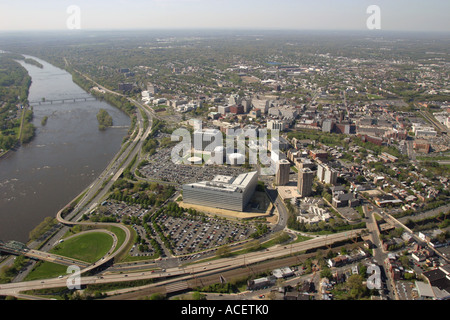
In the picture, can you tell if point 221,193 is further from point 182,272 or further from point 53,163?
point 53,163

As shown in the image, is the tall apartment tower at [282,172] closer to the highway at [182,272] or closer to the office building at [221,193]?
the office building at [221,193]

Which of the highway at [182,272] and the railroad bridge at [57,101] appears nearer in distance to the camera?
the highway at [182,272]

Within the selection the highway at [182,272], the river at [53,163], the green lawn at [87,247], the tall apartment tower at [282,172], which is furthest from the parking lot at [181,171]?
the highway at [182,272]

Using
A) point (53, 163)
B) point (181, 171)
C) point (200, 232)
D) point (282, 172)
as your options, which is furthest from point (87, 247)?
point (53, 163)

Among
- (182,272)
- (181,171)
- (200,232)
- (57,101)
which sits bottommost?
(182,272)

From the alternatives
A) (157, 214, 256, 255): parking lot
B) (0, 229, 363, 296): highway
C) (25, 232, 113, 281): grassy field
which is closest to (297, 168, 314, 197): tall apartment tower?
(157, 214, 256, 255): parking lot

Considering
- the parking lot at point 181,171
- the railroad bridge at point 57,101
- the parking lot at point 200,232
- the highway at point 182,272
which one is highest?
the railroad bridge at point 57,101

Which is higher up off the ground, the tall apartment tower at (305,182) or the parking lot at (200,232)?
the tall apartment tower at (305,182)
